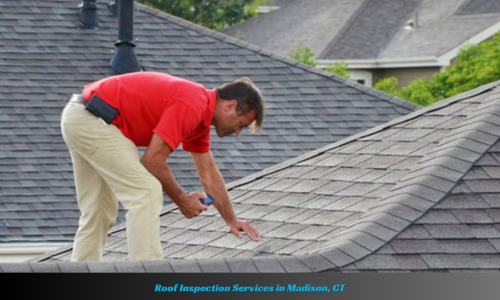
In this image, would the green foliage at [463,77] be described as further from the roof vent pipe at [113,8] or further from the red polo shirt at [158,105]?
the red polo shirt at [158,105]

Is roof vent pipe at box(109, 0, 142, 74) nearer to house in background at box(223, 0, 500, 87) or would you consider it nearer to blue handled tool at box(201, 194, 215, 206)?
blue handled tool at box(201, 194, 215, 206)

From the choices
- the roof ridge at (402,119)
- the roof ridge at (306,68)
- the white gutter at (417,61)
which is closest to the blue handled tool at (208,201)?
the roof ridge at (402,119)

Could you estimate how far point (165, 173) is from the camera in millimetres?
7844

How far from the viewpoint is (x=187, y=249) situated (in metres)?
9.23

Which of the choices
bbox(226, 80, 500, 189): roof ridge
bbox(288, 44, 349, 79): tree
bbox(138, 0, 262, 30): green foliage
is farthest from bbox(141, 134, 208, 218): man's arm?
bbox(138, 0, 262, 30): green foliage

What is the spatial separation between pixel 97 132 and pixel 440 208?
208 centimetres

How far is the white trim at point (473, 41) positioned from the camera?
32688 mm

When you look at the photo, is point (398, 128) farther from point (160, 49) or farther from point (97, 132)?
point (160, 49)

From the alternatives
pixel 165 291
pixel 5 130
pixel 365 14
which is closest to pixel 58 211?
pixel 5 130

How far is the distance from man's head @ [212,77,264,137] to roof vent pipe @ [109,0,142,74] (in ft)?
30.3

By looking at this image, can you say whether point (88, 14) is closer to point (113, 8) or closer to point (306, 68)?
point (113, 8)

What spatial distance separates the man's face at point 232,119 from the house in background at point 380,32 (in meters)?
24.7

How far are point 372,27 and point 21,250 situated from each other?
981 inches

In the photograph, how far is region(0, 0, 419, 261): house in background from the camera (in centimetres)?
1452
